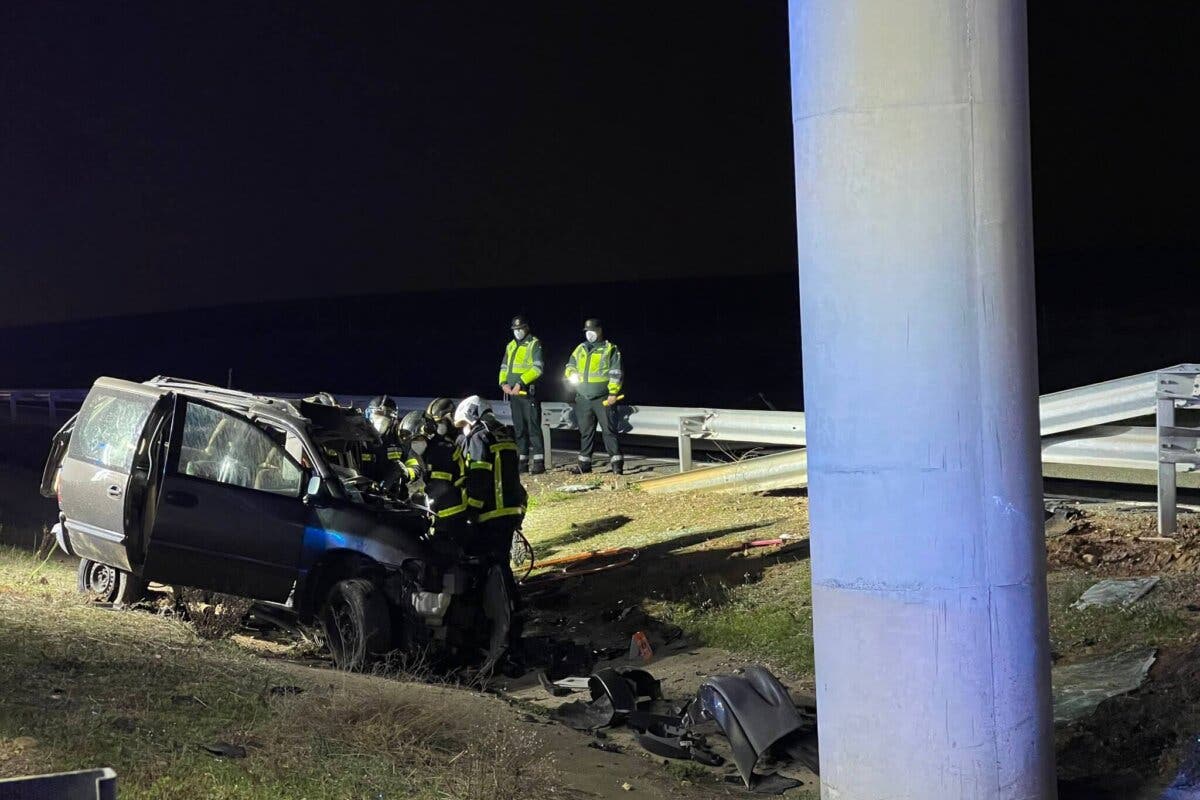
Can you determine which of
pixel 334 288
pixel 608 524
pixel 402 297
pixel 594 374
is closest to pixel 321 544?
pixel 608 524

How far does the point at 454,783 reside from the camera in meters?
5.62

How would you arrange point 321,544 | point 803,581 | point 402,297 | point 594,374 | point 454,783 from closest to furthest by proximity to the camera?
1. point 454,783
2. point 321,544
3. point 803,581
4. point 594,374
5. point 402,297

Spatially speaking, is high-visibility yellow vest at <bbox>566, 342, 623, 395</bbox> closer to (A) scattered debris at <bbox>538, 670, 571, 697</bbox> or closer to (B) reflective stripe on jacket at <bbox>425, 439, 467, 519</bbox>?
(B) reflective stripe on jacket at <bbox>425, 439, 467, 519</bbox>

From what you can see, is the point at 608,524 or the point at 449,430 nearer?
the point at 449,430

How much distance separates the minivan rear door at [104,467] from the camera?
9.67m

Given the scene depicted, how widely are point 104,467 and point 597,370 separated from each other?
26.2 ft

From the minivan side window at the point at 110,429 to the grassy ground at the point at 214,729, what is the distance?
1.99m

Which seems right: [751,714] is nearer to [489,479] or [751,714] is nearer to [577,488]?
[489,479]

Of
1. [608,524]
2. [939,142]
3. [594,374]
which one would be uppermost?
[939,142]

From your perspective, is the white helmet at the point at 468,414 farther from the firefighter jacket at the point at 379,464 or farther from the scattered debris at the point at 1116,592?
the scattered debris at the point at 1116,592

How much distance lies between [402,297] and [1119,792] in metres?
37.0

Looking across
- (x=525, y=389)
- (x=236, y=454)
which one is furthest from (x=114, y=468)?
(x=525, y=389)

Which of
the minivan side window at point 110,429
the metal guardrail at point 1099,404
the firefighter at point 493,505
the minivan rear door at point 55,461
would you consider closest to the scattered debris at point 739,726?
the firefighter at point 493,505

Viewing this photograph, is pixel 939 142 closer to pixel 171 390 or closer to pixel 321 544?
pixel 321 544
